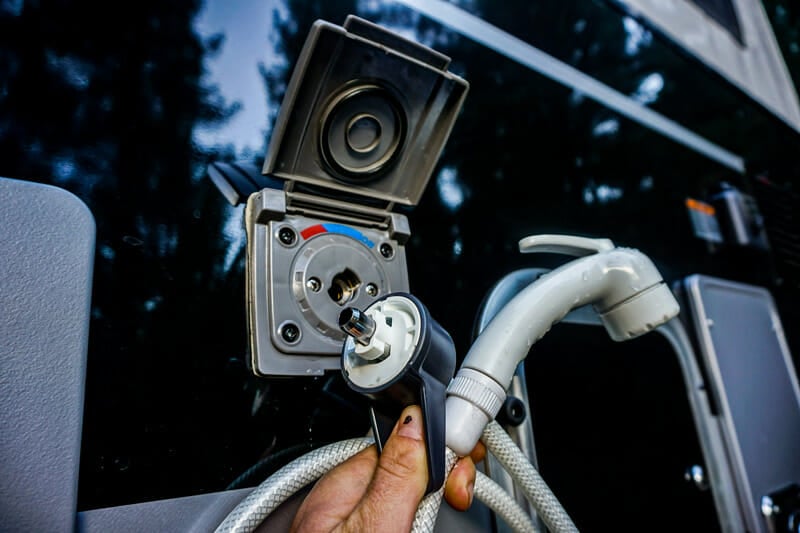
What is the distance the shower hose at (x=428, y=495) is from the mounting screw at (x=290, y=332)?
12 cm

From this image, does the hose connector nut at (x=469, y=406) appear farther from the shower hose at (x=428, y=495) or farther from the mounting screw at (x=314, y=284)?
the mounting screw at (x=314, y=284)

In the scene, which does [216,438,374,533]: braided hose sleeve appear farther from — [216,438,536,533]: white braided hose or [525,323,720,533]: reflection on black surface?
[525,323,720,533]: reflection on black surface

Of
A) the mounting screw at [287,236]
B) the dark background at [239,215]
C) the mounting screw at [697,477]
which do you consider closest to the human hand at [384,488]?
the dark background at [239,215]

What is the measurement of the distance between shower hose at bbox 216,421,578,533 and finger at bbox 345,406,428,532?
0.03 meters

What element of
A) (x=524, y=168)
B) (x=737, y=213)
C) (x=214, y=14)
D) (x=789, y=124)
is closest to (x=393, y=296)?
(x=214, y=14)

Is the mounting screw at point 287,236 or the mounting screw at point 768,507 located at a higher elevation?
the mounting screw at point 287,236

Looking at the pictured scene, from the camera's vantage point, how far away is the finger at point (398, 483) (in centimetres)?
39

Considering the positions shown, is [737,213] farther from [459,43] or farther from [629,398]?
[459,43]

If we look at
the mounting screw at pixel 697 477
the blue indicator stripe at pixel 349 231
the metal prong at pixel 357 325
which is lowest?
the mounting screw at pixel 697 477

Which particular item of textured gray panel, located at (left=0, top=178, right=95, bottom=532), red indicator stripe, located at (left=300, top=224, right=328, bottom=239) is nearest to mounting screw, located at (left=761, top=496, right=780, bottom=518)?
red indicator stripe, located at (left=300, top=224, right=328, bottom=239)

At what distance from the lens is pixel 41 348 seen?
404mm

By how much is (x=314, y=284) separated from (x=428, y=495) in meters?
0.27

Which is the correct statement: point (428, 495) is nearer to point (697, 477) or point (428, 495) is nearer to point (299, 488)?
point (299, 488)

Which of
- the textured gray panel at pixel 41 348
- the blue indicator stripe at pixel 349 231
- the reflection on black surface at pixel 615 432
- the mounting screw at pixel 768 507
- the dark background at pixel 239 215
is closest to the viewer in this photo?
the textured gray panel at pixel 41 348
